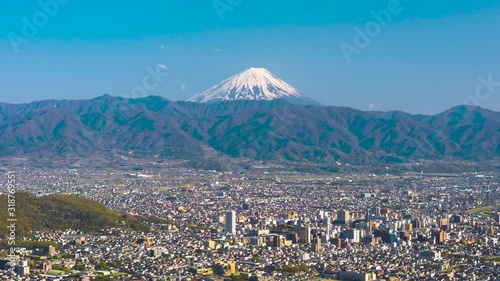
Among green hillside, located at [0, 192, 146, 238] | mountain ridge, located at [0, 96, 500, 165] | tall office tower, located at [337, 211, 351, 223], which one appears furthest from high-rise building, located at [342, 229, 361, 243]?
mountain ridge, located at [0, 96, 500, 165]

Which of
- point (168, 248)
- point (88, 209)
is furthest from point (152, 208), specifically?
point (168, 248)

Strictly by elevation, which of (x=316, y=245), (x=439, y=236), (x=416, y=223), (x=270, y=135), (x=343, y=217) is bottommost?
(x=316, y=245)

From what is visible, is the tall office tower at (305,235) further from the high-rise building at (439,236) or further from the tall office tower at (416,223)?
the tall office tower at (416,223)

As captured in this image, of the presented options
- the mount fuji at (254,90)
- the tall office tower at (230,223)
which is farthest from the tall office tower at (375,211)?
the mount fuji at (254,90)

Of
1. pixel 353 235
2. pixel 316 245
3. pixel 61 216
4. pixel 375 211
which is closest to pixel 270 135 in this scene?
pixel 375 211

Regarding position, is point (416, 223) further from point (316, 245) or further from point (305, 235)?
point (316, 245)

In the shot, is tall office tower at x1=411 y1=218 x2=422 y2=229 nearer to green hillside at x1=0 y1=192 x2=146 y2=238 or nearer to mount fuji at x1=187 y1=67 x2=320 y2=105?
green hillside at x1=0 y1=192 x2=146 y2=238
